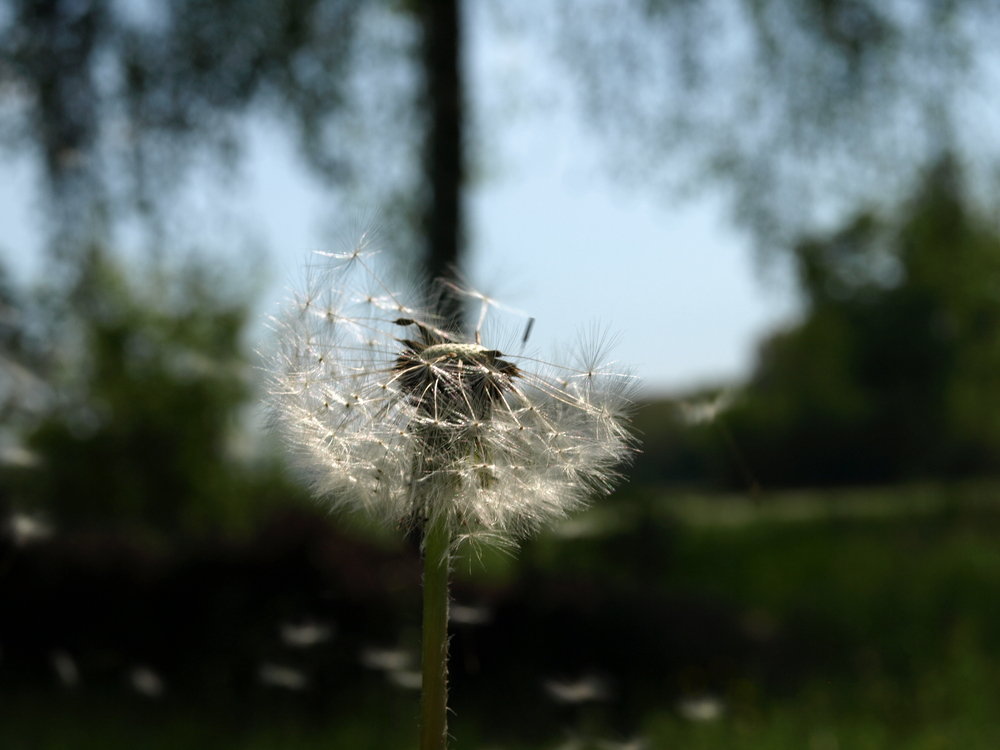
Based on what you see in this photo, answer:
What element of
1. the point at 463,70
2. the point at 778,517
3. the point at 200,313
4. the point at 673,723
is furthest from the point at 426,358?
the point at 778,517

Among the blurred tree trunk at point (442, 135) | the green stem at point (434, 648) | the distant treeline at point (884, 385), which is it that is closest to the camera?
the green stem at point (434, 648)

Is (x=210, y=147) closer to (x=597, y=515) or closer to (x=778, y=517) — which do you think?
(x=597, y=515)

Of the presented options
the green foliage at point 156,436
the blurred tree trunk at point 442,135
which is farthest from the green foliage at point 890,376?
the blurred tree trunk at point 442,135

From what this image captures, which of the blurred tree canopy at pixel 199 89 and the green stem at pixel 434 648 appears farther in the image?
the blurred tree canopy at pixel 199 89

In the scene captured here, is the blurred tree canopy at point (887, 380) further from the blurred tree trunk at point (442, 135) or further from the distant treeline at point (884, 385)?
the blurred tree trunk at point (442, 135)

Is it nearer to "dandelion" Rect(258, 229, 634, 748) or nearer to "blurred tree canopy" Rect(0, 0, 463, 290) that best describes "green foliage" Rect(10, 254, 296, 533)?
"blurred tree canopy" Rect(0, 0, 463, 290)

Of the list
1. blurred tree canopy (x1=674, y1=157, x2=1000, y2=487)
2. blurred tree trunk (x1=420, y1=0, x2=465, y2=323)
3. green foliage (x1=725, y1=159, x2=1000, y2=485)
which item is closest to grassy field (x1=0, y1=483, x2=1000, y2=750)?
blurred tree trunk (x1=420, y1=0, x2=465, y2=323)

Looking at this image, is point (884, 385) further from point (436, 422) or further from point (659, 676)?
point (436, 422)
